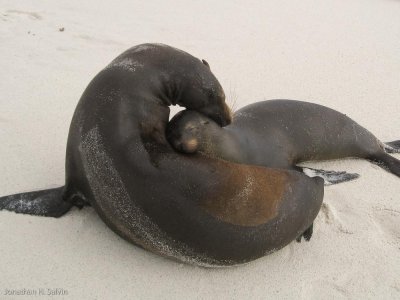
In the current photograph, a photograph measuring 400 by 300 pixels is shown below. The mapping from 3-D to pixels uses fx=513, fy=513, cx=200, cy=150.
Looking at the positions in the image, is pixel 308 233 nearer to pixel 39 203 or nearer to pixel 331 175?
pixel 331 175

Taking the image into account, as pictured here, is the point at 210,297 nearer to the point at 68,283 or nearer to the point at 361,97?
the point at 68,283

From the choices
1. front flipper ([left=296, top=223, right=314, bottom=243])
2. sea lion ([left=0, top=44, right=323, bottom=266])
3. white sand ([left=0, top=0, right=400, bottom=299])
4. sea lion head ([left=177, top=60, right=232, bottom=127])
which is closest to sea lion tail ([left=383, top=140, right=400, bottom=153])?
white sand ([left=0, top=0, right=400, bottom=299])

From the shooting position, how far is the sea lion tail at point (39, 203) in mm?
3240

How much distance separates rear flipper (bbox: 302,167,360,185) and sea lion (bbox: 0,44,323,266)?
77 centimetres

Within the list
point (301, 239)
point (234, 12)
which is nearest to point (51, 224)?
point (301, 239)

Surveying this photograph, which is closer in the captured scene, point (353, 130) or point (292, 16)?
point (353, 130)

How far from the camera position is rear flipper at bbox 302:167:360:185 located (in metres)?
3.96

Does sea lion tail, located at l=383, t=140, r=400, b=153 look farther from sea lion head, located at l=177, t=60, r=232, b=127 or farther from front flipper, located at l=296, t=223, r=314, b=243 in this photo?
sea lion head, located at l=177, t=60, r=232, b=127

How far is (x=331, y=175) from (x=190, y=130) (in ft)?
4.74

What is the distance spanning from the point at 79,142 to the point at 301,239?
1580mm

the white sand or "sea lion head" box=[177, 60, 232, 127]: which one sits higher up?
"sea lion head" box=[177, 60, 232, 127]

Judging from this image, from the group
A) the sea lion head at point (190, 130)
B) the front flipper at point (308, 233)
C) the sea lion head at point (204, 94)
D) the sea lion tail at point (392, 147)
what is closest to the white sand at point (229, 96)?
the front flipper at point (308, 233)

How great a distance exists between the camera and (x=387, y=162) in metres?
4.42

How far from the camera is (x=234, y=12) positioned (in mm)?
7254
